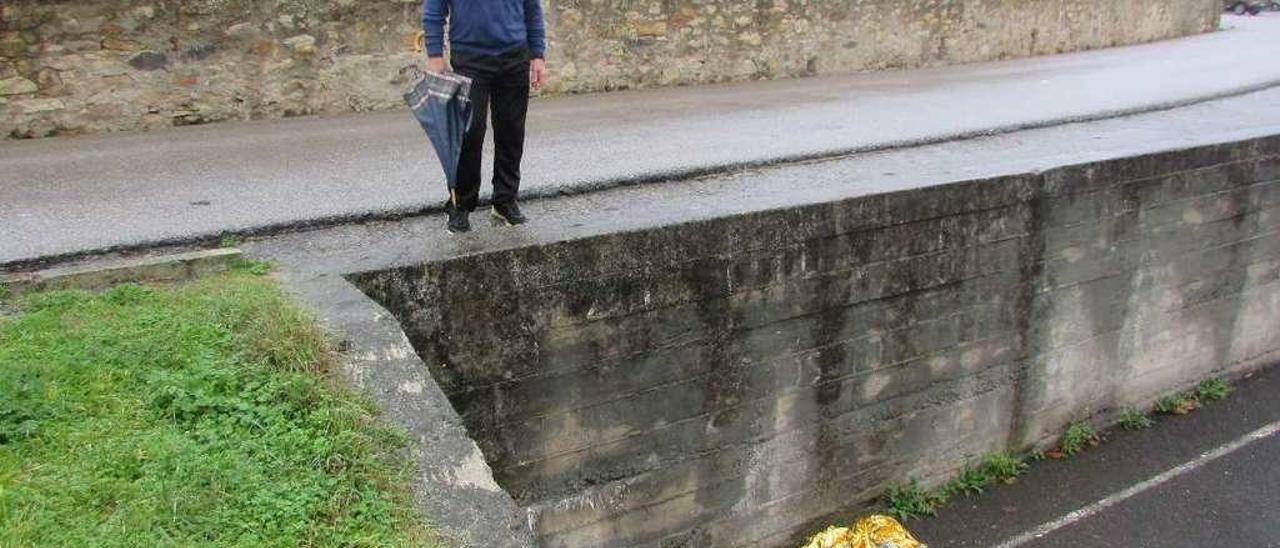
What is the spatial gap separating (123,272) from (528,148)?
3.91 metres

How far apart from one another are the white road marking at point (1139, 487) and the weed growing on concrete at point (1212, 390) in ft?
1.71

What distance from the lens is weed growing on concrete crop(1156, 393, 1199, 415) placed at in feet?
27.7

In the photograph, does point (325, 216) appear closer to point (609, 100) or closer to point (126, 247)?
point (126, 247)

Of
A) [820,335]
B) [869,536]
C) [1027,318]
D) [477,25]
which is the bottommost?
[869,536]

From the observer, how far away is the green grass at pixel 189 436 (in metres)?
3.05

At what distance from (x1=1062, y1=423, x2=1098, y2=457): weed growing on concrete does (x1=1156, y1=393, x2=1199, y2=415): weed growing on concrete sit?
892mm

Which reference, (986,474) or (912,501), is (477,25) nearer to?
(912,501)

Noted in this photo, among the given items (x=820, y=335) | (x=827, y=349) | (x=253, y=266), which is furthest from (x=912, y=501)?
(x=253, y=266)

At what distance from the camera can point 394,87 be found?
10047 millimetres

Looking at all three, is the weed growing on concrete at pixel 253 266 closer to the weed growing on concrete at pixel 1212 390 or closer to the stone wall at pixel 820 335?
the stone wall at pixel 820 335

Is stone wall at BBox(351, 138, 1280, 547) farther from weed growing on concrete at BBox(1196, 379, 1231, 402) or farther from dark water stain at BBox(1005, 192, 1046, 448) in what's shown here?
weed growing on concrete at BBox(1196, 379, 1231, 402)

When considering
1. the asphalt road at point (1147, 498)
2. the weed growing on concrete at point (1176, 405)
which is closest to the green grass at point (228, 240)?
the asphalt road at point (1147, 498)

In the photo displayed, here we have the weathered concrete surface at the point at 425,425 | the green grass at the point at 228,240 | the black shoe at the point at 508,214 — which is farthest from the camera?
the black shoe at the point at 508,214

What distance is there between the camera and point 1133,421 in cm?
820
